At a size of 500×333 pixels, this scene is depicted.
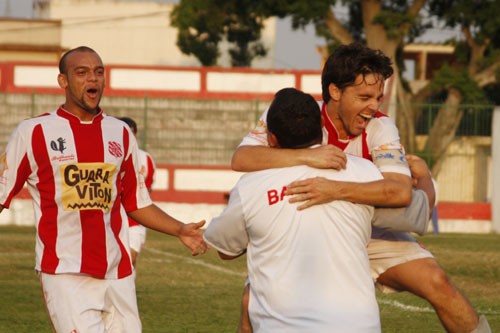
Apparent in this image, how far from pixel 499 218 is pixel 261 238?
2455cm

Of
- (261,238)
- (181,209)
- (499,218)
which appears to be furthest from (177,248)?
(261,238)

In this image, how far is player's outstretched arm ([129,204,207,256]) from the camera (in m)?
7.06

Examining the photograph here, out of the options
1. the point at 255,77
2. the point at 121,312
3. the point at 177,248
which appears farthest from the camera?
the point at 255,77

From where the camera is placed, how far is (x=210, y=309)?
39.5 feet

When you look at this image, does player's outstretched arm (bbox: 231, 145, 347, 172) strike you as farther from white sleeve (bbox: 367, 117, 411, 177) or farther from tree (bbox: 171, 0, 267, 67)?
tree (bbox: 171, 0, 267, 67)

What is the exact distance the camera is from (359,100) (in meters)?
5.99

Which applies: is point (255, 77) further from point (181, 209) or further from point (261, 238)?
point (261, 238)

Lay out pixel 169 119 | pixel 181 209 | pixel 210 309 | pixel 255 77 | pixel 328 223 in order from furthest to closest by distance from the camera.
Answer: pixel 255 77, pixel 169 119, pixel 181 209, pixel 210 309, pixel 328 223

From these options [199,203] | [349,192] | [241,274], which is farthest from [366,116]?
[199,203]

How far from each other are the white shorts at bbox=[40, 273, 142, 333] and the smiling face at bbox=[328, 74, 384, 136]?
1588mm

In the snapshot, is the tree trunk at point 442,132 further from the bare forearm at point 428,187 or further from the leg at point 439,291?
the bare forearm at point 428,187

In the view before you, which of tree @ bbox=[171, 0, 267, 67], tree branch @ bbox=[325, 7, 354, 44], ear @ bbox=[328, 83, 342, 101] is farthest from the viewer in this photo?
tree @ bbox=[171, 0, 267, 67]

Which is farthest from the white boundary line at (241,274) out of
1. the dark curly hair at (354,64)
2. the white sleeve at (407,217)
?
the white sleeve at (407,217)

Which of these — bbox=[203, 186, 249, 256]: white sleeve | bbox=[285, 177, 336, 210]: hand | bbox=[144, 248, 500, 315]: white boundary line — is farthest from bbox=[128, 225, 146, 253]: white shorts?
bbox=[285, 177, 336, 210]: hand
